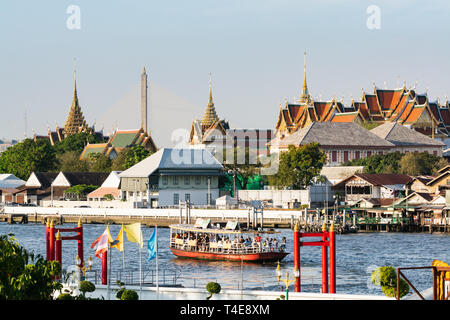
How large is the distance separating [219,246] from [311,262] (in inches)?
188

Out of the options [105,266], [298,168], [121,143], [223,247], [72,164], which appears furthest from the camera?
[121,143]

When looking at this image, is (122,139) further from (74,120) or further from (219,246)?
(219,246)

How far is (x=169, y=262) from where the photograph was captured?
167 ft

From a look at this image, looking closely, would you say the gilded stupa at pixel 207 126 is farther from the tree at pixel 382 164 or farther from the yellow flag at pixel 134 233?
the yellow flag at pixel 134 233

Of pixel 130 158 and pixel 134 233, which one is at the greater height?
pixel 130 158

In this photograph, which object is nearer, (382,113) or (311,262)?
(311,262)

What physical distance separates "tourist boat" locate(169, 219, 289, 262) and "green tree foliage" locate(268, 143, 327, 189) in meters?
36.2

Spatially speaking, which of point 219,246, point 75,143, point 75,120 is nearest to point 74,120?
point 75,120

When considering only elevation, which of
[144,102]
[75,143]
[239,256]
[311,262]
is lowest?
[311,262]

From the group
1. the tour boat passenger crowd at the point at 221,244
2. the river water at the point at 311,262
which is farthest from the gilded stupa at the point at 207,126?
the tour boat passenger crowd at the point at 221,244

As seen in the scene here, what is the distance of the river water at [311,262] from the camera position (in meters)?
40.5

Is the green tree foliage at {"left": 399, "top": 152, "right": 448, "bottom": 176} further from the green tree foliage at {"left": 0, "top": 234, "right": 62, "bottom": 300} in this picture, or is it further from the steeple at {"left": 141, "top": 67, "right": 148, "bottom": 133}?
the steeple at {"left": 141, "top": 67, "right": 148, "bottom": 133}

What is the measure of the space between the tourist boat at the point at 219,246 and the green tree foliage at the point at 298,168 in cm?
3620

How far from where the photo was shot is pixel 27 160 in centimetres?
12812
